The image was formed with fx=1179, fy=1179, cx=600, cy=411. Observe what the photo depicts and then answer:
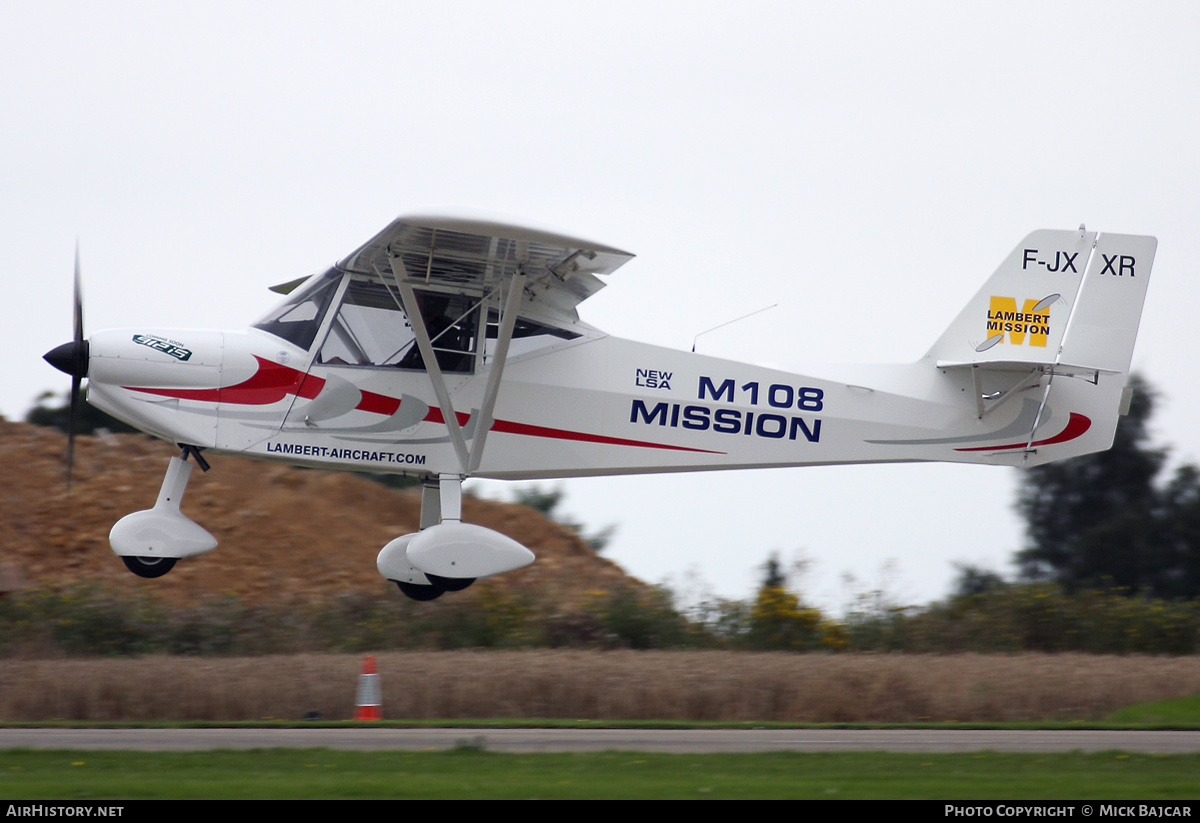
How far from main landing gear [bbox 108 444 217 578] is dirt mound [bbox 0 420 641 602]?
26.2 ft

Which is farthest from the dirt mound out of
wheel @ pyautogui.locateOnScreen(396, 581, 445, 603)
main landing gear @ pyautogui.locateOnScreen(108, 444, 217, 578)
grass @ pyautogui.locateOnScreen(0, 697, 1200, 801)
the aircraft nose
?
grass @ pyautogui.locateOnScreen(0, 697, 1200, 801)

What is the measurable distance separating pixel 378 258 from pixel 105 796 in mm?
5066

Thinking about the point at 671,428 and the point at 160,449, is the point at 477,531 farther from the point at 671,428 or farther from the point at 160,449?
the point at 160,449

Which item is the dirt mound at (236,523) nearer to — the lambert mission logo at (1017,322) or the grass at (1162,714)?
the lambert mission logo at (1017,322)

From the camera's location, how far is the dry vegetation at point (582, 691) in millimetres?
11594

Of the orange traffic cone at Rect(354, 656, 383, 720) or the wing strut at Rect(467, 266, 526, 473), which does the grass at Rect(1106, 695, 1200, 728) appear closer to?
the wing strut at Rect(467, 266, 526, 473)

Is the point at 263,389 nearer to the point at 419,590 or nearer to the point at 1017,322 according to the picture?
the point at 419,590

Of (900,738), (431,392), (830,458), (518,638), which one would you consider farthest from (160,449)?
(900,738)

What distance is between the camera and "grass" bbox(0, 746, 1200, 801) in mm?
6906

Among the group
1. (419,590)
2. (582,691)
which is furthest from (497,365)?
(582,691)

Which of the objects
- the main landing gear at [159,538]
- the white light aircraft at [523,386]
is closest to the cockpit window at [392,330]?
the white light aircraft at [523,386]

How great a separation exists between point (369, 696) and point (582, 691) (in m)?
2.13

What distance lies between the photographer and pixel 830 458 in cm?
1145

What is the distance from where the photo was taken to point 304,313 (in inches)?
416
